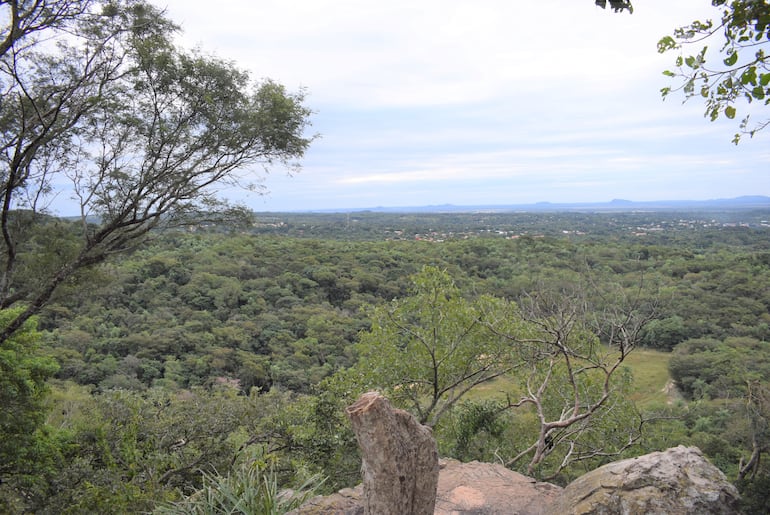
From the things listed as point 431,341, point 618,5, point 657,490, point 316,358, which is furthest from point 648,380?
point 618,5

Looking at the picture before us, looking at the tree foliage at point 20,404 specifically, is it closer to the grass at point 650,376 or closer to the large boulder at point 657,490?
the large boulder at point 657,490

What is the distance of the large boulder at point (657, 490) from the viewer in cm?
393

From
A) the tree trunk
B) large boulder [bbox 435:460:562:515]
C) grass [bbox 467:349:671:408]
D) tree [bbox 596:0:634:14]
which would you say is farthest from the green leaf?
grass [bbox 467:349:671:408]

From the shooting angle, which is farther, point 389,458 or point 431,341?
point 431,341

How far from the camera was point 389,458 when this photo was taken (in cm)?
352

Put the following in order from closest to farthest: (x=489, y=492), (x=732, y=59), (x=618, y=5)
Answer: (x=618, y=5) → (x=732, y=59) → (x=489, y=492)

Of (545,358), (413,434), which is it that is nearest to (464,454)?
(545,358)

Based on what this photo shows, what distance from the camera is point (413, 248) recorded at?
5403 centimetres

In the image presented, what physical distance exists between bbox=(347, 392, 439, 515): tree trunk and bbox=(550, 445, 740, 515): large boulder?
5.17 ft

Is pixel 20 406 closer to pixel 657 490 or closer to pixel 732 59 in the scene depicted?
pixel 657 490

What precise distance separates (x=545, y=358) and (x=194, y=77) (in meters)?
8.52

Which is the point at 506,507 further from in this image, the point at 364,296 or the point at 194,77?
the point at 364,296

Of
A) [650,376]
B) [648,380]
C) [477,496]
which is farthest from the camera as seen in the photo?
[650,376]

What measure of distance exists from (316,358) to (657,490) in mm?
25081
